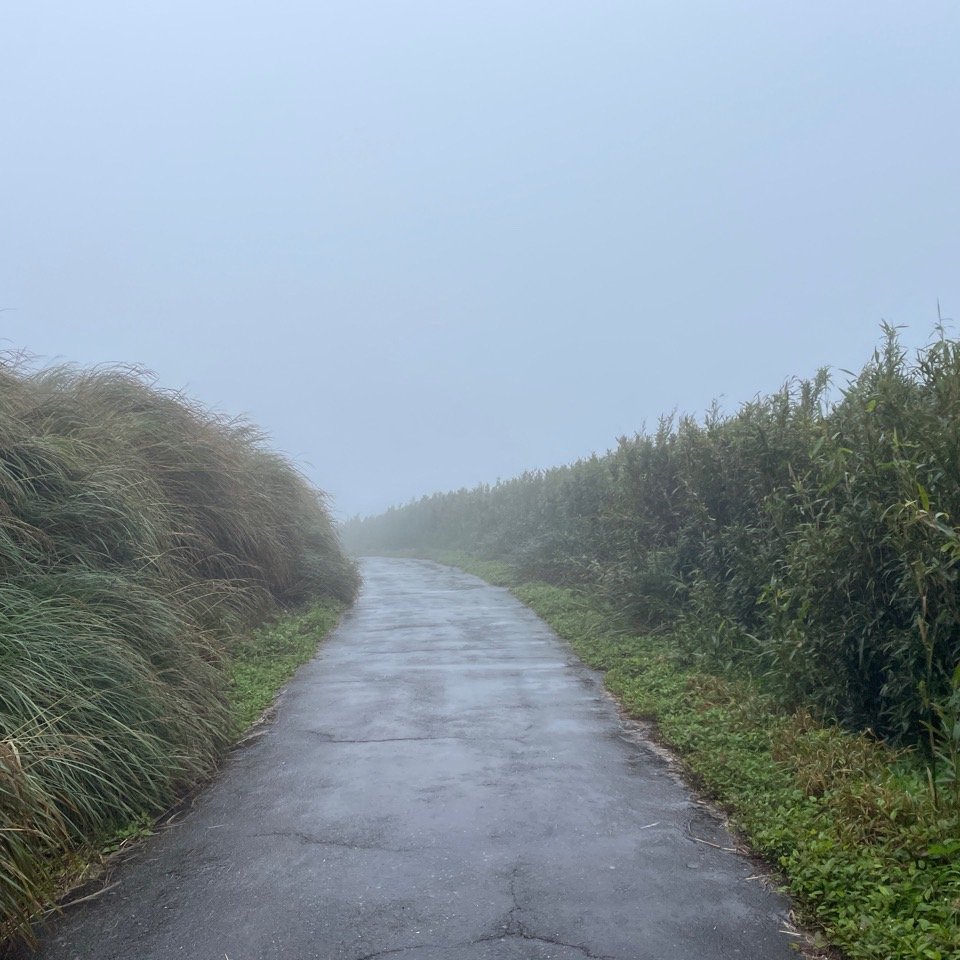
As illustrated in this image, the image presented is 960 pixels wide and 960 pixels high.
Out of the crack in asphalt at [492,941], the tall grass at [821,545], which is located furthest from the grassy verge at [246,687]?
the tall grass at [821,545]

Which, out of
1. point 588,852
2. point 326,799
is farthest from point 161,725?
point 588,852

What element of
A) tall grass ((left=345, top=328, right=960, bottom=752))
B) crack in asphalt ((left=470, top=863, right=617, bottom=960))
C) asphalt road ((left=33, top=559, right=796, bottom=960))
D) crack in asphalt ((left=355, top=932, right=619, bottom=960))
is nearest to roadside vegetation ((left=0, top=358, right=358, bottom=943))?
asphalt road ((left=33, top=559, right=796, bottom=960))

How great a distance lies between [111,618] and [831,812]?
482cm

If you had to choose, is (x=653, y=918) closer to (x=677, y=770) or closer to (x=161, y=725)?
(x=677, y=770)

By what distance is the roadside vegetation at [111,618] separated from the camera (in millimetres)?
4980

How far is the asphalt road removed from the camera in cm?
402

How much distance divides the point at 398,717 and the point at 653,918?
13.5 feet

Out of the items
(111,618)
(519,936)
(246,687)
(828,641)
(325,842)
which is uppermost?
(111,618)

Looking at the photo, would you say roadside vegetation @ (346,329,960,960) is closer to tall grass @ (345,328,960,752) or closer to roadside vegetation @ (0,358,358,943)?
tall grass @ (345,328,960,752)

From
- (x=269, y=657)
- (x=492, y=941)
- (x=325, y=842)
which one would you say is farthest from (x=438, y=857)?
(x=269, y=657)

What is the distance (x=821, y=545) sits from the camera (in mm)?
6742

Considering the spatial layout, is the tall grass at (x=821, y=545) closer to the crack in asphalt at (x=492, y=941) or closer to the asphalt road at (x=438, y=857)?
the asphalt road at (x=438, y=857)

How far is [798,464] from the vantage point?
30.5 ft

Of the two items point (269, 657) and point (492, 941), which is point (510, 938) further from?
point (269, 657)
